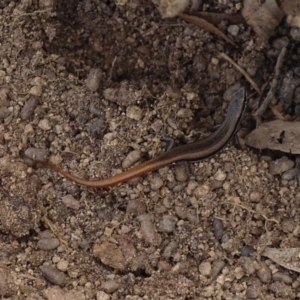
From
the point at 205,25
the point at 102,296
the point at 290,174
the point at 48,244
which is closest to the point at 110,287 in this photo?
the point at 102,296

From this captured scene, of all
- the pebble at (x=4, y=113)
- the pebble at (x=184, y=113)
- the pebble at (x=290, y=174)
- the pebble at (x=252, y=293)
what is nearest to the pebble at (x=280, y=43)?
the pebble at (x=184, y=113)

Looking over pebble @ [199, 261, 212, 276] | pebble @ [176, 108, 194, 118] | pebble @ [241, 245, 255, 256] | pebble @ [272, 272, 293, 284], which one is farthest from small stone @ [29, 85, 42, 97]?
pebble @ [272, 272, 293, 284]

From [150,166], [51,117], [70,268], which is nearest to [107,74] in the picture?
[51,117]

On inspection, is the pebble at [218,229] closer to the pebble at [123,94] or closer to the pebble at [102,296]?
the pebble at [102,296]

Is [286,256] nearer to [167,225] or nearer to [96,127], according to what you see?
[167,225]

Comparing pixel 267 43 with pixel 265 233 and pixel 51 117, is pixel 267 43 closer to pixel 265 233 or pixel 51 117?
pixel 265 233

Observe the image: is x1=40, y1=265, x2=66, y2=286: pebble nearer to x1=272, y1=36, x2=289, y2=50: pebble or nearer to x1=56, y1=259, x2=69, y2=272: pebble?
x1=56, y1=259, x2=69, y2=272: pebble

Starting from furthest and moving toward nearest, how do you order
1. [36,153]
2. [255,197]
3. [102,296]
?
[36,153], [255,197], [102,296]
